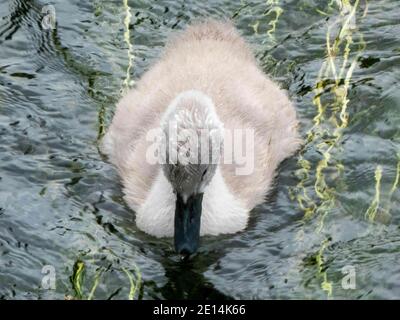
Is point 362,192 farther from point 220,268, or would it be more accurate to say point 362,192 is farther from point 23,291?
point 23,291

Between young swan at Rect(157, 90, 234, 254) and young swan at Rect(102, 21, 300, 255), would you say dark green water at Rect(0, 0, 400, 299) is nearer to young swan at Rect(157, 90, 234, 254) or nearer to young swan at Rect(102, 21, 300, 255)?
young swan at Rect(102, 21, 300, 255)

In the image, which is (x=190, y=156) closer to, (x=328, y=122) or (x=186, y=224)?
(x=186, y=224)

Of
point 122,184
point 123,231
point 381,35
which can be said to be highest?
point 381,35

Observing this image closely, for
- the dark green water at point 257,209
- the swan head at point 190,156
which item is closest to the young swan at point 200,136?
the swan head at point 190,156

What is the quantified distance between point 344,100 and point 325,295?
2.21m

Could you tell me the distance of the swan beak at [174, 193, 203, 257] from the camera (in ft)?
22.8

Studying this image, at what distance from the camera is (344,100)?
851cm

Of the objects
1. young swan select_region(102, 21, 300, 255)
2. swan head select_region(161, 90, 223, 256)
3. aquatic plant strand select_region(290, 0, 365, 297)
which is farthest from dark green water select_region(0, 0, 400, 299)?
swan head select_region(161, 90, 223, 256)

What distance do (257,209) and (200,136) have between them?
3.20ft

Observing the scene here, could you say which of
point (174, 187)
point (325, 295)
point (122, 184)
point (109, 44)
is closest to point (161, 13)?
point (109, 44)

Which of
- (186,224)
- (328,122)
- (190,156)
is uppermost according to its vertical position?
(328,122)

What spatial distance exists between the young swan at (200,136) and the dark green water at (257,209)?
15 centimetres

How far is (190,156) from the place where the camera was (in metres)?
6.81

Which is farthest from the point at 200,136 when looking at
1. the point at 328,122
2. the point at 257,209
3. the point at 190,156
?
the point at 328,122
